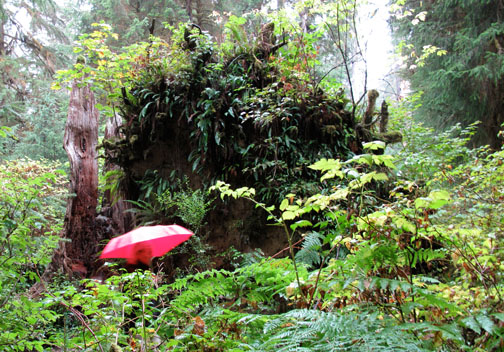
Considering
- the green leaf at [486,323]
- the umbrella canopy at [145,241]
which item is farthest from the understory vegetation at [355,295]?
the umbrella canopy at [145,241]

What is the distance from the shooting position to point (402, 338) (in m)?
1.16

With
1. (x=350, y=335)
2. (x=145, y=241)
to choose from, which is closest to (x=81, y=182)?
(x=145, y=241)

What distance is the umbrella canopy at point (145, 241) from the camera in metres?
1.67

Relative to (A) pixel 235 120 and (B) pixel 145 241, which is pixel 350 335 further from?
(A) pixel 235 120

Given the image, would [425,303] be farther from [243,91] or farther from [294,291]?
[243,91]

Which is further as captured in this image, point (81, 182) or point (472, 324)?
point (81, 182)

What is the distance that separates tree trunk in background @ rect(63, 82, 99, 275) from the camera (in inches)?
247

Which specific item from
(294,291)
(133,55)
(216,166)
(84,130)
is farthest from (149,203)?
(294,291)

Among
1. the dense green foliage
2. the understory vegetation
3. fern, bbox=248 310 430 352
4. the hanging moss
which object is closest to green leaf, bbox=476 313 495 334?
the understory vegetation

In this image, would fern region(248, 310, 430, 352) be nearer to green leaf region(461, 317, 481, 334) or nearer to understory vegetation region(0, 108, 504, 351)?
understory vegetation region(0, 108, 504, 351)

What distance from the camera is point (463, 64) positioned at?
816 centimetres

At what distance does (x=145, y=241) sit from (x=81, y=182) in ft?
18.9

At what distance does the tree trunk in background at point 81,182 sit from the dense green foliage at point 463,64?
25.7 feet

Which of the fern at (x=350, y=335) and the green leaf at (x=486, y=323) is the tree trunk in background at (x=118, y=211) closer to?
the fern at (x=350, y=335)
